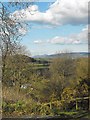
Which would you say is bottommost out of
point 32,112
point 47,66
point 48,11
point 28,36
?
point 32,112

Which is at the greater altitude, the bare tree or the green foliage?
the bare tree

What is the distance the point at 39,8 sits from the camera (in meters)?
2.75

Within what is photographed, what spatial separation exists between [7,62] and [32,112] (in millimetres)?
596

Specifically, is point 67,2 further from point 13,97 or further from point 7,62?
point 13,97

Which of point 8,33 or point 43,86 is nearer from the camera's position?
point 8,33

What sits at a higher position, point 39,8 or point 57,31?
point 39,8

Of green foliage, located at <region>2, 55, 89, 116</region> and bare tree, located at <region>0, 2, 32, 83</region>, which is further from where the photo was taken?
green foliage, located at <region>2, 55, 89, 116</region>

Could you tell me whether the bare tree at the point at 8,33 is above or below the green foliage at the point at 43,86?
above

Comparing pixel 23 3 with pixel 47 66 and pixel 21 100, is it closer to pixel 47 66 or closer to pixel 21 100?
pixel 47 66

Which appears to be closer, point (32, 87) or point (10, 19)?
point (10, 19)

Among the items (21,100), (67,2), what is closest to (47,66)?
(21,100)

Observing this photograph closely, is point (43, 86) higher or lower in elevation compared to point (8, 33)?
lower

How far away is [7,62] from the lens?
9.01 feet

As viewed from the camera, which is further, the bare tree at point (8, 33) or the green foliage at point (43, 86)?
the green foliage at point (43, 86)
